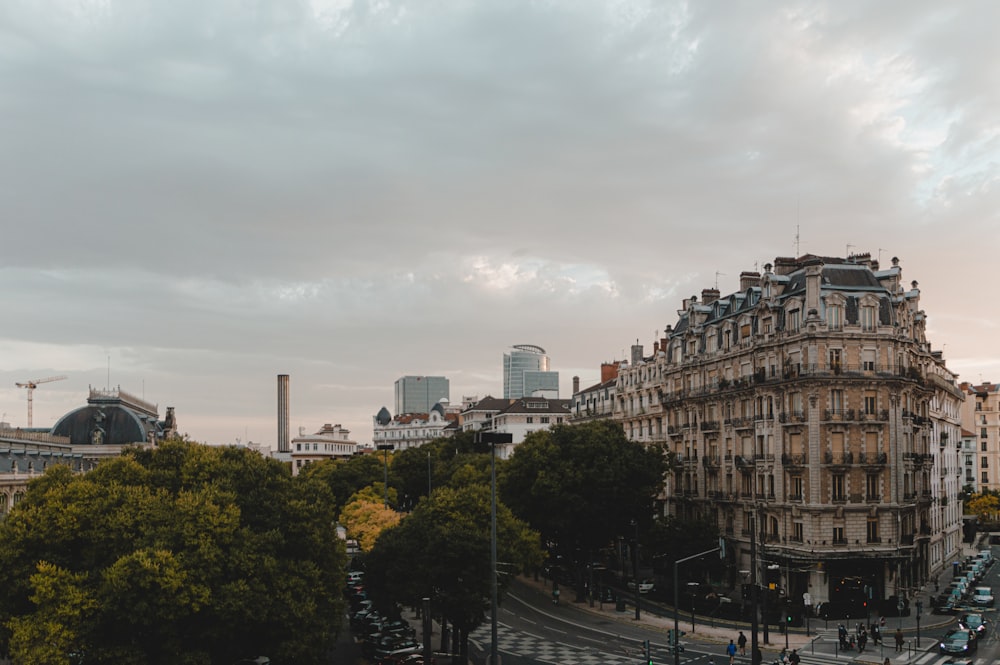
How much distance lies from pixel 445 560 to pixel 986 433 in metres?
141

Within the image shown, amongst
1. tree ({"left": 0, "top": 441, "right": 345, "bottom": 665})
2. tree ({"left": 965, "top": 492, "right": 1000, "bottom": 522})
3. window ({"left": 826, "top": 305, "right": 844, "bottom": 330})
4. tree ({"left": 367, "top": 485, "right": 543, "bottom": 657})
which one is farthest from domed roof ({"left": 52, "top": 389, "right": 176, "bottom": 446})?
tree ({"left": 965, "top": 492, "right": 1000, "bottom": 522})

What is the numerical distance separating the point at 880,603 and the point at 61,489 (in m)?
60.2

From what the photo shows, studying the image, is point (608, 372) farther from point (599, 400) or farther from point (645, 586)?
point (645, 586)

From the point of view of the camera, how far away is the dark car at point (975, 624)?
204ft

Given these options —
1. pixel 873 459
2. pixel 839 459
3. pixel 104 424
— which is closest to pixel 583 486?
pixel 839 459

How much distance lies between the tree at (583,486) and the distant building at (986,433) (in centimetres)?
10267

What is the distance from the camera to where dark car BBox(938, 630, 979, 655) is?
56312 mm

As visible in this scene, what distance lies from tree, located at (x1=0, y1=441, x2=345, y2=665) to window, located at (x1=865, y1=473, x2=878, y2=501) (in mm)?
46649

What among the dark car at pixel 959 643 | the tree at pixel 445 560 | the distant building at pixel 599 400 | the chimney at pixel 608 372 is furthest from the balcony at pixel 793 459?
the chimney at pixel 608 372

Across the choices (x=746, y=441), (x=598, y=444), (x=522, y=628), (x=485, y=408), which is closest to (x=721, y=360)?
(x=746, y=441)

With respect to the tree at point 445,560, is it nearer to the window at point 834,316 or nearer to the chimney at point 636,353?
the window at point 834,316

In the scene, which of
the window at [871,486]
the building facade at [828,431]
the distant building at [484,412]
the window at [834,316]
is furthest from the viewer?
the distant building at [484,412]

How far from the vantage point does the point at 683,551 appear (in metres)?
81.6

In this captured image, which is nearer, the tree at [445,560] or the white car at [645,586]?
the tree at [445,560]
